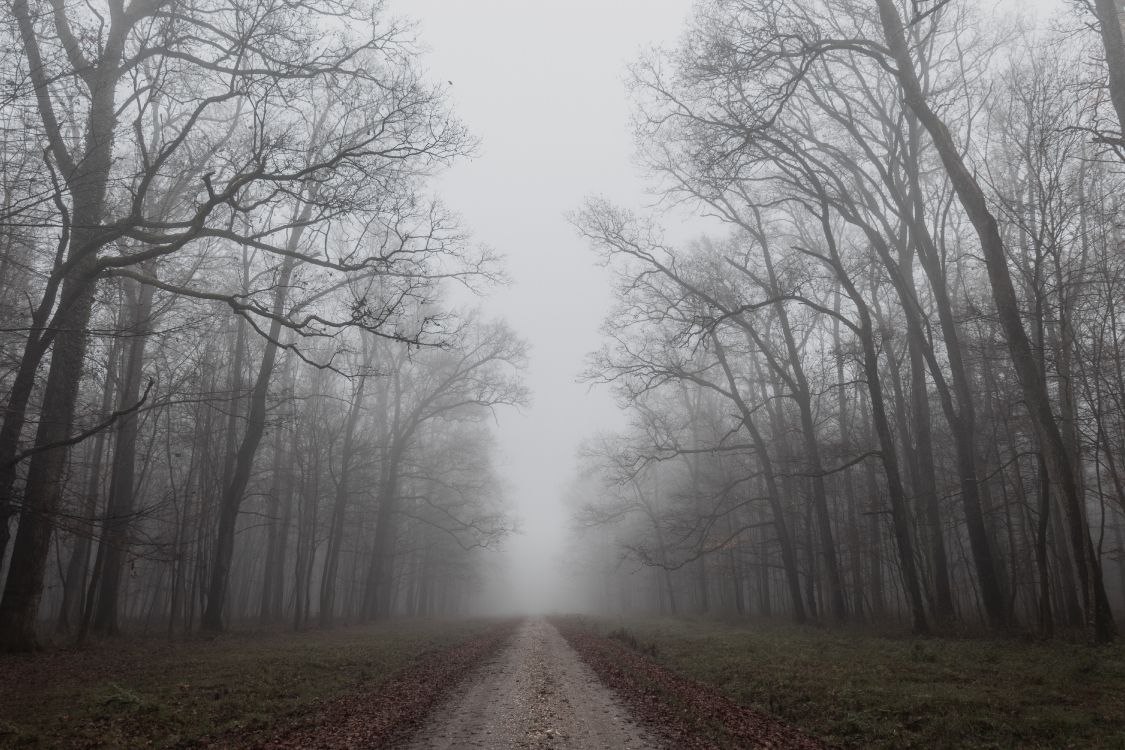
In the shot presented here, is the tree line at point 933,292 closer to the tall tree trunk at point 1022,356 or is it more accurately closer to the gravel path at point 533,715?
the tall tree trunk at point 1022,356

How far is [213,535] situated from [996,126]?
27.8m

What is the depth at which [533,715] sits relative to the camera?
7969mm

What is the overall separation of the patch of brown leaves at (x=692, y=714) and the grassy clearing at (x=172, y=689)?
4264 millimetres

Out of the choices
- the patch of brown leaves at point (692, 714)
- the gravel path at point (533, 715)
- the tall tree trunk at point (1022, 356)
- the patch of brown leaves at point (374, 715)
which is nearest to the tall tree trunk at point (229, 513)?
the patch of brown leaves at point (374, 715)

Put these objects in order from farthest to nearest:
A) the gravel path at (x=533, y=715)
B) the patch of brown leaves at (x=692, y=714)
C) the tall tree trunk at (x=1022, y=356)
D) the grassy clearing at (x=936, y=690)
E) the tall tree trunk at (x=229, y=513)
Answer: the tall tree trunk at (x=229, y=513), the tall tree trunk at (x=1022, y=356), the gravel path at (x=533, y=715), the patch of brown leaves at (x=692, y=714), the grassy clearing at (x=936, y=690)

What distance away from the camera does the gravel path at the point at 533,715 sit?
6.67m

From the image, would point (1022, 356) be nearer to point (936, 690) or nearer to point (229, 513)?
point (936, 690)

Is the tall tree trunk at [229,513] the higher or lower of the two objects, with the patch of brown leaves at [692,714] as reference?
higher

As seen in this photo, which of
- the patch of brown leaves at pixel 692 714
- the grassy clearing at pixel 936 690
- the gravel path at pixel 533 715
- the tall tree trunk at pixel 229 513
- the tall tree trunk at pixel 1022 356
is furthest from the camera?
the tall tree trunk at pixel 229 513

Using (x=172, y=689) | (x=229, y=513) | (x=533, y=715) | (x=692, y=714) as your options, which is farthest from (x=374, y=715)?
(x=229, y=513)

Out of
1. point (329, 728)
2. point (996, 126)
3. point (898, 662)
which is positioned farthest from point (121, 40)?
point (996, 126)

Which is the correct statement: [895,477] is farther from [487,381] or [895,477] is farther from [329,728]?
[487,381]

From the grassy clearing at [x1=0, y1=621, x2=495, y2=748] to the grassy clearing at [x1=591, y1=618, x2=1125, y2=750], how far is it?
20.4ft

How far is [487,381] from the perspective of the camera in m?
27.8
